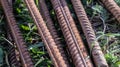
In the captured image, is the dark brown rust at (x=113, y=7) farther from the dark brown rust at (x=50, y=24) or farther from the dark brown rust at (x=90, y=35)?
the dark brown rust at (x=50, y=24)

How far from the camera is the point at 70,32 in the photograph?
2145 mm

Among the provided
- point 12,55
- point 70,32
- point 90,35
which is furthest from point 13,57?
point 90,35

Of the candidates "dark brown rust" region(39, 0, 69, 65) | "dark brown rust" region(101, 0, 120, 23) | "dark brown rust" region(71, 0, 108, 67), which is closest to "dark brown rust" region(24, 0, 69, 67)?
"dark brown rust" region(39, 0, 69, 65)

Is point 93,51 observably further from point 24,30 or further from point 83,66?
point 24,30

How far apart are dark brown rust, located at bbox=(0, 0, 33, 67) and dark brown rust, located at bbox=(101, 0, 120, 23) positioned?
758 mm

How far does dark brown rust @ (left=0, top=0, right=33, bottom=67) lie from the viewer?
2.02m

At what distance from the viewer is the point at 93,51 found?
2.05 metres

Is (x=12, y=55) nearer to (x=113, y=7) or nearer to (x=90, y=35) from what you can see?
(x=90, y=35)

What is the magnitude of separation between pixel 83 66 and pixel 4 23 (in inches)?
33.5

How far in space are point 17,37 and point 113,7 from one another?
80 centimetres

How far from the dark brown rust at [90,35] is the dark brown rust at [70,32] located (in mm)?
68

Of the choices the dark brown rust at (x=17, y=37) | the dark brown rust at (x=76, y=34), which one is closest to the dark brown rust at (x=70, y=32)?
the dark brown rust at (x=76, y=34)

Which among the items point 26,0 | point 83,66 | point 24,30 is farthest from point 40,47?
point 83,66

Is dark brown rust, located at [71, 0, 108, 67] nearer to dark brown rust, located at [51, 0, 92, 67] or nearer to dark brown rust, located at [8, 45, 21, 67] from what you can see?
dark brown rust, located at [51, 0, 92, 67]
